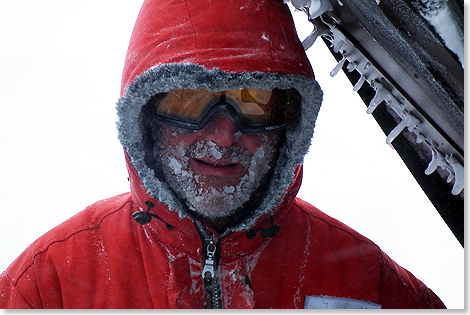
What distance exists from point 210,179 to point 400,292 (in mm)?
971

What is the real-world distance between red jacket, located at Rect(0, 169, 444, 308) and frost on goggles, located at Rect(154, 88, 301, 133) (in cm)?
35

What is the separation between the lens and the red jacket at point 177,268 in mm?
1589

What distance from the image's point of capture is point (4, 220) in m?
2.99

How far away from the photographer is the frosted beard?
1599mm

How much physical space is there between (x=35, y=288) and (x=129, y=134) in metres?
0.68

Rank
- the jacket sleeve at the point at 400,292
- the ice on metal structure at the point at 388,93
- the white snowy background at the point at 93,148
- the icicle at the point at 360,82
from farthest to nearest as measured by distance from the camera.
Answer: the white snowy background at the point at 93,148 < the jacket sleeve at the point at 400,292 < the icicle at the point at 360,82 < the ice on metal structure at the point at 388,93

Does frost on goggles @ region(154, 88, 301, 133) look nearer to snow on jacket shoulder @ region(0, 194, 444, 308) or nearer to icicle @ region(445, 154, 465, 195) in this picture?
snow on jacket shoulder @ region(0, 194, 444, 308)

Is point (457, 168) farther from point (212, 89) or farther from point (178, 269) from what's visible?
point (178, 269)

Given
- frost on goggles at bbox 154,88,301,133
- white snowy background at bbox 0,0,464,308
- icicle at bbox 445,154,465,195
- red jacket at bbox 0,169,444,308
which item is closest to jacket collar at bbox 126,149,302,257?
red jacket at bbox 0,169,444,308

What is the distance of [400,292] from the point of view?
1818mm

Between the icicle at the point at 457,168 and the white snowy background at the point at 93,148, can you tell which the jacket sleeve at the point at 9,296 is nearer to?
the white snowy background at the point at 93,148

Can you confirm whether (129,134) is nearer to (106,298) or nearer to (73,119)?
(106,298)

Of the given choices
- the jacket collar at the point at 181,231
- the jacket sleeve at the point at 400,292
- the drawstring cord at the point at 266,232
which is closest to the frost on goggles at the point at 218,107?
the jacket collar at the point at 181,231

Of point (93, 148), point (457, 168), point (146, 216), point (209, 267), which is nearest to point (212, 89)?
point (146, 216)
